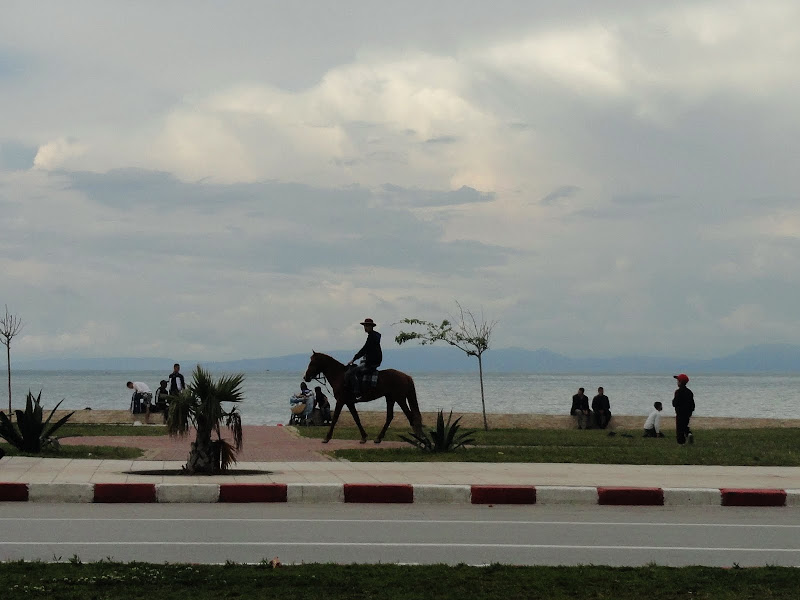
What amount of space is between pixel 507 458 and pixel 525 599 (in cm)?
1103

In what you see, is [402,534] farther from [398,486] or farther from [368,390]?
[368,390]

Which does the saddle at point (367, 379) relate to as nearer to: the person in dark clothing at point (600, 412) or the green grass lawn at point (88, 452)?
the green grass lawn at point (88, 452)

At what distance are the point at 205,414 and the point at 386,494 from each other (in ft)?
8.96

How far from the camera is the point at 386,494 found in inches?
535

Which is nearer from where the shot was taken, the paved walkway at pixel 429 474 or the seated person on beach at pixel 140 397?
the paved walkway at pixel 429 474

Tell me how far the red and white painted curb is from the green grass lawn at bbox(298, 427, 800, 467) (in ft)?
13.3

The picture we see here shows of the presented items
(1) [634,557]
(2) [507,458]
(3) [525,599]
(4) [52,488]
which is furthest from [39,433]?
(3) [525,599]

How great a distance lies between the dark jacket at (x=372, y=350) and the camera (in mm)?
21531

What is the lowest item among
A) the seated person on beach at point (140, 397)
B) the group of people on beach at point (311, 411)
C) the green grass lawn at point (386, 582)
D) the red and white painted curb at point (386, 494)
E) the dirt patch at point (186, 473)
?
the green grass lawn at point (386, 582)

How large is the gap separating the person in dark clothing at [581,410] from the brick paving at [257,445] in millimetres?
8835

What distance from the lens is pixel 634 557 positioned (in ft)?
31.2

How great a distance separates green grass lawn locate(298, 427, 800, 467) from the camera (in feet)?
60.2

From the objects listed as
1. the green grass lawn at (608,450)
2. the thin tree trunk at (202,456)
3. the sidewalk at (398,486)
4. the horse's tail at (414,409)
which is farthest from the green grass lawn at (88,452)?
the horse's tail at (414,409)

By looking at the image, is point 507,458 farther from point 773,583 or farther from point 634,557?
point 773,583
